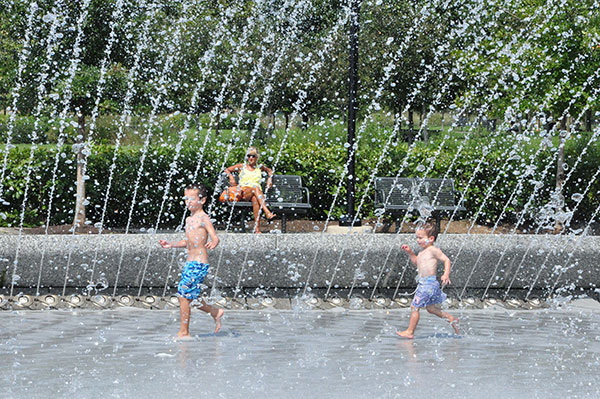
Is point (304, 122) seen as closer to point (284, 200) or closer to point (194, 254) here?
point (284, 200)

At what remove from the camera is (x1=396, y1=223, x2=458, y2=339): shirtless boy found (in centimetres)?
686

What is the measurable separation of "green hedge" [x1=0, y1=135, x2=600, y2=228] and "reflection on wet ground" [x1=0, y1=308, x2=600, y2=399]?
605 centimetres

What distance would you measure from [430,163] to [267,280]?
7170mm

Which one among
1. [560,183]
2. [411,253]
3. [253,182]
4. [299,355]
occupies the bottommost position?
[253,182]

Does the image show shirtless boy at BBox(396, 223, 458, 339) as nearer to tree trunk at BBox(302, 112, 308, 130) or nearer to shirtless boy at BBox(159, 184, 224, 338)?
shirtless boy at BBox(159, 184, 224, 338)

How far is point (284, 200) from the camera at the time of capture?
1302cm

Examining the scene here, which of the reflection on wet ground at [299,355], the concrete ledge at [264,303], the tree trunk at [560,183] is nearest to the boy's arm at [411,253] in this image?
the reflection on wet ground at [299,355]

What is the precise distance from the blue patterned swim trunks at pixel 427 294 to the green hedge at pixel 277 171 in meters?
7.11

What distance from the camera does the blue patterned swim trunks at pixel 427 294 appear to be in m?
6.93

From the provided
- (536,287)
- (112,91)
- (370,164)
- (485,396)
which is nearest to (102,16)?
(112,91)

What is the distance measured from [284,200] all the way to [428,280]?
242 inches

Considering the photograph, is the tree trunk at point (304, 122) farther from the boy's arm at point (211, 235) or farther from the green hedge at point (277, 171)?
the boy's arm at point (211, 235)

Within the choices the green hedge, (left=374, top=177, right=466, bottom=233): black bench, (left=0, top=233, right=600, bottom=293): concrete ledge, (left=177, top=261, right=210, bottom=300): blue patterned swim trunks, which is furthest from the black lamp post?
(left=177, top=261, right=210, bottom=300): blue patterned swim trunks

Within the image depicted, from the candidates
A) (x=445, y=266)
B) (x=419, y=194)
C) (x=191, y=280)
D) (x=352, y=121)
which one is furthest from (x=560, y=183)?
(x=191, y=280)
